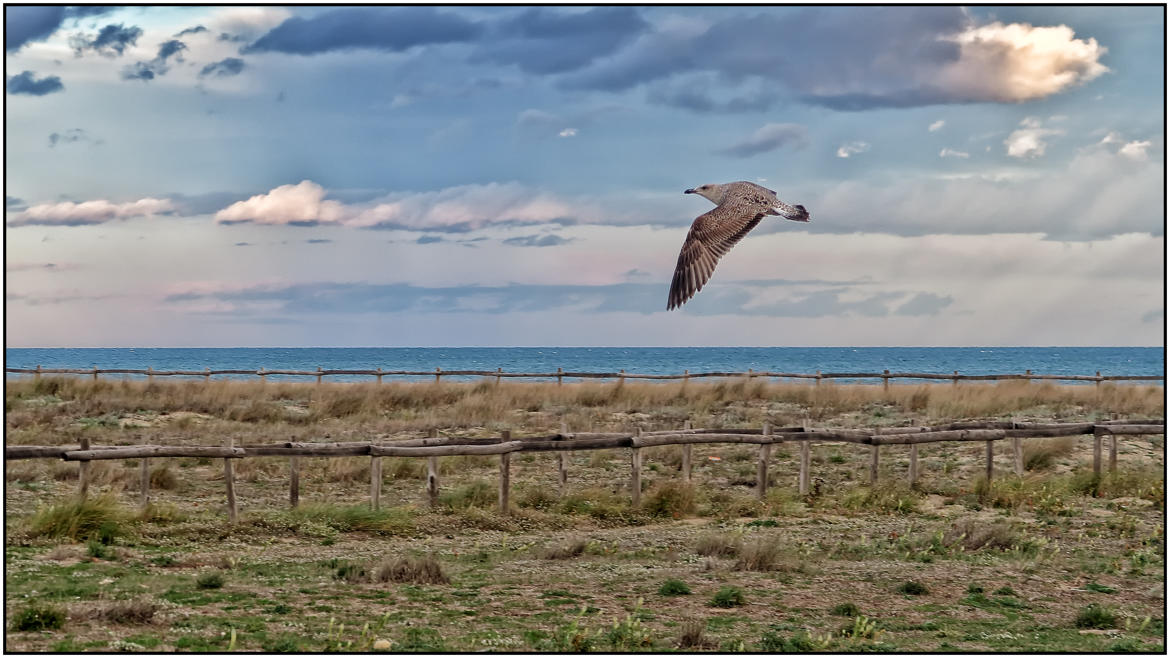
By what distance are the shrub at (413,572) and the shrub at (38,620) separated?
11.0ft

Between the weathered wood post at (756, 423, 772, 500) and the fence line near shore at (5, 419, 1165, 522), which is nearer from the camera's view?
the fence line near shore at (5, 419, 1165, 522)

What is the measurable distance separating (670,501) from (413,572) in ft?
21.1

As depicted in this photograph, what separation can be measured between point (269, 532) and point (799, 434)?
29.1 feet

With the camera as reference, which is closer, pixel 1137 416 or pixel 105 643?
pixel 105 643

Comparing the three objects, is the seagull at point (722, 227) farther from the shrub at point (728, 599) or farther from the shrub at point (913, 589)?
the shrub at point (913, 589)

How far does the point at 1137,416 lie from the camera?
3034 centimetres

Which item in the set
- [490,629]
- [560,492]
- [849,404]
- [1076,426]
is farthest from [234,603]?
[849,404]

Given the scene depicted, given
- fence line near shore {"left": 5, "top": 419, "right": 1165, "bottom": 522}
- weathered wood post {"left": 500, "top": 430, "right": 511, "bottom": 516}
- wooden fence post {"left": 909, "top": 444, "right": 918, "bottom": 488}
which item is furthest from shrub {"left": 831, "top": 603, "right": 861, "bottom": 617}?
wooden fence post {"left": 909, "top": 444, "right": 918, "bottom": 488}

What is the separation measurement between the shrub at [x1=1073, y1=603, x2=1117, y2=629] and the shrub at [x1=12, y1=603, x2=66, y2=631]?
9.15 m

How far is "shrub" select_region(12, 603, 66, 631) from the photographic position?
9188mm

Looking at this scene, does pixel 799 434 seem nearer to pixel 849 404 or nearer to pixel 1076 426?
pixel 1076 426

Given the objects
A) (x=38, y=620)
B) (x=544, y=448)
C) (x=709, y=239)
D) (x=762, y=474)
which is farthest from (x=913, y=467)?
(x=38, y=620)

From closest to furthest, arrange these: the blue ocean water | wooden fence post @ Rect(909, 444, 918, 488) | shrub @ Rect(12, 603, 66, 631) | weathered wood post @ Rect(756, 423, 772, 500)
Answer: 1. shrub @ Rect(12, 603, 66, 631)
2. weathered wood post @ Rect(756, 423, 772, 500)
3. wooden fence post @ Rect(909, 444, 918, 488)
4. the blue ocean water

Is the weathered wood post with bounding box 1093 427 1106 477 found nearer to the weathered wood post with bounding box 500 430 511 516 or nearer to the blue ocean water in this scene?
the weathered wood post with bounding box 500 430 511 516
